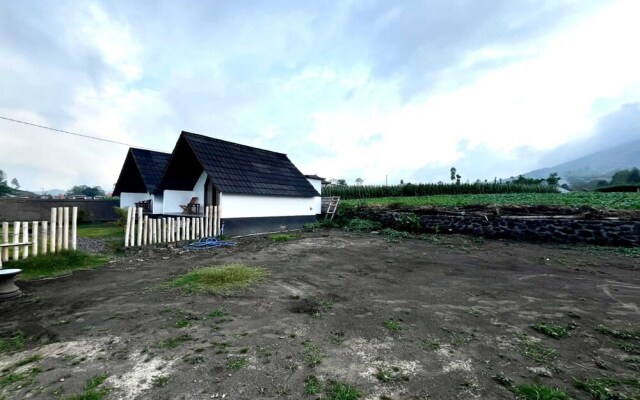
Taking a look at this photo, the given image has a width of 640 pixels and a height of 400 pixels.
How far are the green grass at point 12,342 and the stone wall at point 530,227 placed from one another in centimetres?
1471

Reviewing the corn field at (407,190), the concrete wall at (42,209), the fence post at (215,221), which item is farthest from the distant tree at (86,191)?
the fence post at (215,221)

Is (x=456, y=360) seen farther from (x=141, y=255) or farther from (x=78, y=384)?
(x=141, y=255)

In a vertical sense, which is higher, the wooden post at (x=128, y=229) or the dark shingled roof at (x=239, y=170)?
the dark shingled roof at (x=239, y=170)

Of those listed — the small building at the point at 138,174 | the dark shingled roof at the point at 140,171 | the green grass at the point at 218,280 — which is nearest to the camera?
the green grass at the point at 218,280

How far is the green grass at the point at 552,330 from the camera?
13.0 ft

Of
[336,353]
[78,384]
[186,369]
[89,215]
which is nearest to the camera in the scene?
[78,384]

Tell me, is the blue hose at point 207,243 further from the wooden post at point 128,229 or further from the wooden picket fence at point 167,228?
the wooden post at point 128,229

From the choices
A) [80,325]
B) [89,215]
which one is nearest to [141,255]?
[80,325]

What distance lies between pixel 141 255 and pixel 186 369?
8059 mm

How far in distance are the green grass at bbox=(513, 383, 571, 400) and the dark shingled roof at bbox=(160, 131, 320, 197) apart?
12432 mm

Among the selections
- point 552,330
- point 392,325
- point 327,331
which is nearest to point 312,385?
point 327,331

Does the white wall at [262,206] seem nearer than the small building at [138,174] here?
Yes

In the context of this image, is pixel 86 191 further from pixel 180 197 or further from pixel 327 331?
pixel 327 331

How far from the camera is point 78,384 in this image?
2895 mm
